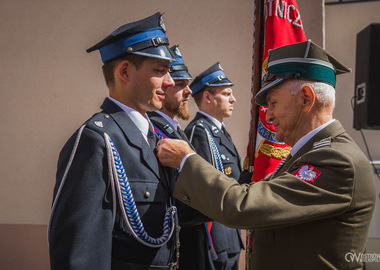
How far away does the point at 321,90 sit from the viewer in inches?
58.9

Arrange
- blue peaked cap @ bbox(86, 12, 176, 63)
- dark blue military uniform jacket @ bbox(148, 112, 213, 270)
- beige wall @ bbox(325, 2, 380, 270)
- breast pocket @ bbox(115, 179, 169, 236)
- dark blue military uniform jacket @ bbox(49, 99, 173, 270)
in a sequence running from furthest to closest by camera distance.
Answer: beige wall @ bbox(325, 2, 380, 270) < dark blue military uniform jacket @ bbox(148, 112, 213, 270) < blue peaked cap @ bbox(86, 12, 176, 63) < breast pocket @ bbox(115, 179, 169, 236) < dark blue military uniform jacket @ bbox(49, 99, 173, 270)

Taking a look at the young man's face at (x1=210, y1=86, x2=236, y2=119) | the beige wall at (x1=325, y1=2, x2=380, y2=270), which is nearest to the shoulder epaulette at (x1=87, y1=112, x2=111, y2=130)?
the young man's face at (x1=210, y1=86, x2=236, y2=119)

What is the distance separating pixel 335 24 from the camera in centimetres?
550

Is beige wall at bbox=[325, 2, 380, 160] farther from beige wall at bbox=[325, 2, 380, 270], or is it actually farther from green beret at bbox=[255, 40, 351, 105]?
green beret at bbox=[255, 40, 351, 105]

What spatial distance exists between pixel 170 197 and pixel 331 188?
0.57 meters

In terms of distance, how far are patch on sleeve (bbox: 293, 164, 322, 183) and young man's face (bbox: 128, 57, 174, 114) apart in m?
0.59

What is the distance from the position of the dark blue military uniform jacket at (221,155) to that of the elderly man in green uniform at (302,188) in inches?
42.6

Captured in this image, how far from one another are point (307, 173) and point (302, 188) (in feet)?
0.19

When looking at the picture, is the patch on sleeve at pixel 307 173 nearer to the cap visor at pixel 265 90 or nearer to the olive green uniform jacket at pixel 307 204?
the olive green uniform jacket at pixel 307 204

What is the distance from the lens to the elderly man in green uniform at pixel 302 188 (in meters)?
1.31

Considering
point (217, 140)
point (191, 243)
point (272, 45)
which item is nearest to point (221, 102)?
point (217, 140)

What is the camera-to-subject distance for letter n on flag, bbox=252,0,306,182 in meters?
2.28

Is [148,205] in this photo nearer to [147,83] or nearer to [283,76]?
[147,83]

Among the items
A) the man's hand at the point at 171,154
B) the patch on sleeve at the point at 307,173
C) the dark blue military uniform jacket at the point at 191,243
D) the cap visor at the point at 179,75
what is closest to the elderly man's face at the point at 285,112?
the patch on sleeve at the point at 307,173
